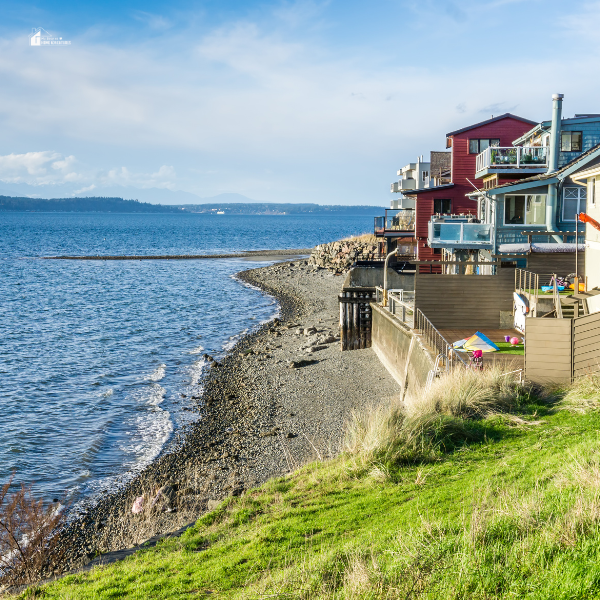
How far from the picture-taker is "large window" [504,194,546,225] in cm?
2830

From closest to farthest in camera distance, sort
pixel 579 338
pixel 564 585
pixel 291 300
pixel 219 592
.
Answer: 1. pixel 564 585
2. pixel 219 592
3. pixel 579 338
4. pixel 291 300

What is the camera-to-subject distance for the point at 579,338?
13.3m

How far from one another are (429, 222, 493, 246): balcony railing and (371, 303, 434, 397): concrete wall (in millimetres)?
5256

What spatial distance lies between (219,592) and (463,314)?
17.4 metres

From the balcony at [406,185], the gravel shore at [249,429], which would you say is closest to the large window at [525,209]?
the gravel shore at [249,429]

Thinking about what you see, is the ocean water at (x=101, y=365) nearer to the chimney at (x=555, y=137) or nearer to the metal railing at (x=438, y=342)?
the metal railing at (x=438, y=342)

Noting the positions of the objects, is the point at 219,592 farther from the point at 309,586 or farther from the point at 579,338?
the point at 579,338

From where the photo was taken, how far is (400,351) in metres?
21.2

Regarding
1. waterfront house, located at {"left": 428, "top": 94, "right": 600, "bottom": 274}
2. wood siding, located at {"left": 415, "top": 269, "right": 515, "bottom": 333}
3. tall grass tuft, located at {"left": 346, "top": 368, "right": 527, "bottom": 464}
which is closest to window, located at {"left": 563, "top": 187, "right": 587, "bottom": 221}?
waterfront house, located at {"left": 428, "top": 94, "right": 600, "bottom": 274}

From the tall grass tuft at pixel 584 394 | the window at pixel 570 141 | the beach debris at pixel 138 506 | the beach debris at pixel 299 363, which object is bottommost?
the beach debris at pixel 138 506

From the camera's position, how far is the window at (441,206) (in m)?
42.0

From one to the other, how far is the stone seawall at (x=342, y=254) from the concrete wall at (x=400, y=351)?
33.0 m

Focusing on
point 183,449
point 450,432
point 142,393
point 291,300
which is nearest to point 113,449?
point 183,449

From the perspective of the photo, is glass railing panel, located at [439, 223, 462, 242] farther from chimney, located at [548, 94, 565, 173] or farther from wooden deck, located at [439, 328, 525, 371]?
wooden deck, located at [439, 328, 525, 371]
